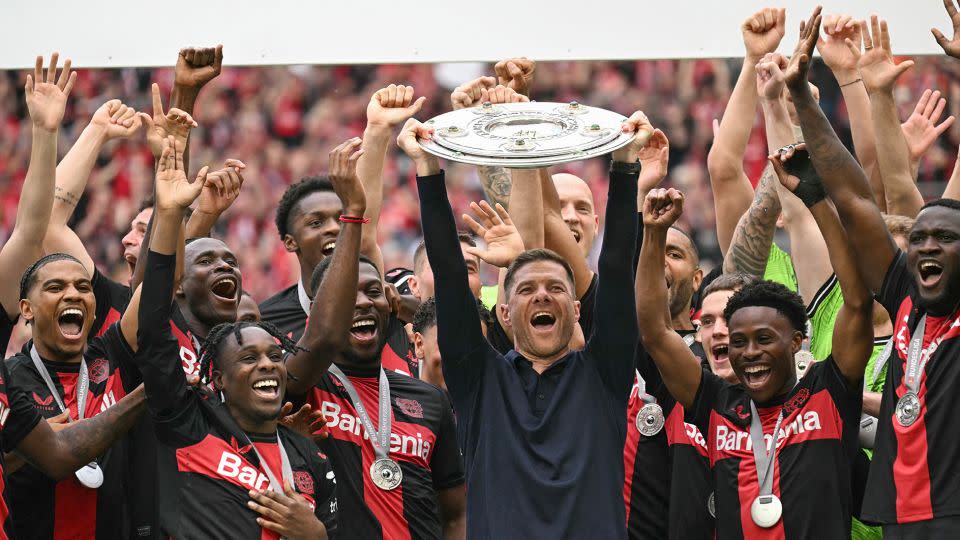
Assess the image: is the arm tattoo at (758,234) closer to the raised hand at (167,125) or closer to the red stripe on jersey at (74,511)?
the raised hand at (167,125)

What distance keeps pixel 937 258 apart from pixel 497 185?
7.75 feet

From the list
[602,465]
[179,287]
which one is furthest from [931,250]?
[179,287]

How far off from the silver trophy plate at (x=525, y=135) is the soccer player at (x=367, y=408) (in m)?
0.59

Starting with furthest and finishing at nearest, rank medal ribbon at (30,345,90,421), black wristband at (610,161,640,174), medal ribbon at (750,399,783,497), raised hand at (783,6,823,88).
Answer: medal ribbon at (30,345,90,421)
medal ribbon at (750,399,783,497)
raised hand at (783,6,823,88)
black wristband at (610,161,640,174)

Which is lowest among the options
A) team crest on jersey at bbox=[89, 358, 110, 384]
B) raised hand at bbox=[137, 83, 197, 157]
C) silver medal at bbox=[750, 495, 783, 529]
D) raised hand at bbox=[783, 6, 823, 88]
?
silver medal at bbox=[750, 495, 783, 529]

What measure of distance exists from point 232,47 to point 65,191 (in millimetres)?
1541

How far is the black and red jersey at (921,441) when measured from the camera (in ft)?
15.7

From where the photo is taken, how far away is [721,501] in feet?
18.0

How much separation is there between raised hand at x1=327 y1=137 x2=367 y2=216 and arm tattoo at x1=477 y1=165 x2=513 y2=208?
1.35 meters

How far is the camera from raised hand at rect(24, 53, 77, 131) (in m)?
6.24

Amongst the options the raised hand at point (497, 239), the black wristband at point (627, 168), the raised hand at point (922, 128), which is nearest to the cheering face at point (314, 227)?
the raised hand at point (497, 239)

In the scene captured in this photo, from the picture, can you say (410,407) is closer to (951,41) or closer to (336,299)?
(336,299)

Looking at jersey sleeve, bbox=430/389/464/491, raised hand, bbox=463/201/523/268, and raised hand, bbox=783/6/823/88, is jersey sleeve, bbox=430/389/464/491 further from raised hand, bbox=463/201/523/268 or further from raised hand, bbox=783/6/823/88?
raised hand, bbox=783/6/823/88

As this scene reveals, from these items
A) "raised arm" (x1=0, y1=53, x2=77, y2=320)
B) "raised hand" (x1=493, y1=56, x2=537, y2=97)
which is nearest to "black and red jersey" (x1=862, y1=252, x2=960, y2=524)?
"raised hand" (x1=493, y1=56, x2=537, y2=97)
